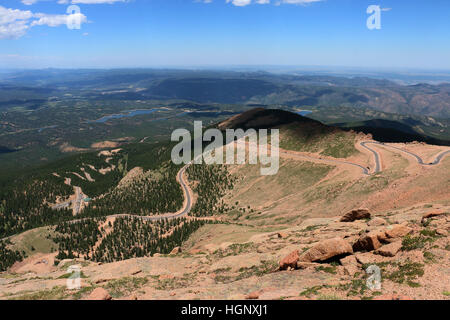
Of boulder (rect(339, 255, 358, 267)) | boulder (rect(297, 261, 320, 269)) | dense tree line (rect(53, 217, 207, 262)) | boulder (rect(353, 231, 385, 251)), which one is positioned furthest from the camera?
dense tree line (rect(53, 217, 207, 262))

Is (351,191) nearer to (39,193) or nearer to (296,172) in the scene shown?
(296,172)

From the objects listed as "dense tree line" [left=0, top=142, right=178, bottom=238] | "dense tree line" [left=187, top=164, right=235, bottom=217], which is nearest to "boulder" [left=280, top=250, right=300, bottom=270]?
"dense tree line" [left=187, top=164, right=235, bottom=217]

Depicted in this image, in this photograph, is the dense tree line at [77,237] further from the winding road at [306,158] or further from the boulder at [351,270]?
the boulder at [351,270]

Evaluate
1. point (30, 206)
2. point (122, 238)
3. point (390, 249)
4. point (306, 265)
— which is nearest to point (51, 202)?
point (30, 206)

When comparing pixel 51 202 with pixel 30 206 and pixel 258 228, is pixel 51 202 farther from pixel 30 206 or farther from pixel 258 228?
pixel 258 228

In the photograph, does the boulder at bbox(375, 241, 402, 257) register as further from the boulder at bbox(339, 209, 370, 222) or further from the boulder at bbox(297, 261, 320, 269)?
the boulder at bbox(339, 209, 370, 222)
